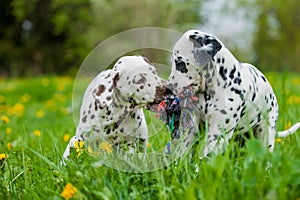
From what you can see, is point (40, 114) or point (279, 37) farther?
point (279, 37)

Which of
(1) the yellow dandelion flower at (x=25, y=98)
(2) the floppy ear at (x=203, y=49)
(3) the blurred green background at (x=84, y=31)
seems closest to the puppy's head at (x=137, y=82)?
(2) the floppy ear at (x=203, y=49)

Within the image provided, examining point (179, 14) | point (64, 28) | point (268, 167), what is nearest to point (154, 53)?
point (268, 167)

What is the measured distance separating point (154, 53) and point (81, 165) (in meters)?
0.90

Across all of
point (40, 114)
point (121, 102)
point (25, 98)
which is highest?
point (121, 102)

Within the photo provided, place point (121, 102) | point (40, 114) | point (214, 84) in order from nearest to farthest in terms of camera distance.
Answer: point (214, 84), point (121, 102), point (40, 114)

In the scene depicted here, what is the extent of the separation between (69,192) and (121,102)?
1040mm

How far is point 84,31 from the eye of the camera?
21641 mm

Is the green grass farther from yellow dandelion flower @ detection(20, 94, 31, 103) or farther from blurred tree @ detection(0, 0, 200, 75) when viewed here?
blurred tree @ detection(0, 0, 200, 75)

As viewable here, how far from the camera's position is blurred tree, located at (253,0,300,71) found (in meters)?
18.1

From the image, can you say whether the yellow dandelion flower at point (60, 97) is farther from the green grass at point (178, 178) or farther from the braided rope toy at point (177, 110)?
the braided rope toy at point (177, 110)

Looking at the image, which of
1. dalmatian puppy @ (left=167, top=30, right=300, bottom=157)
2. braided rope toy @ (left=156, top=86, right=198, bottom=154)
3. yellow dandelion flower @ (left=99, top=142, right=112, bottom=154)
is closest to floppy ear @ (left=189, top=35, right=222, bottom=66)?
dalmatian puppy @ (left=167, top=30, right=300, bottom=157)

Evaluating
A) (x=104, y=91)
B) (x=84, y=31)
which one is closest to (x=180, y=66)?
(x=104, y=91)

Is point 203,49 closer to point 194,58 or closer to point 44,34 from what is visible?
point 194,58

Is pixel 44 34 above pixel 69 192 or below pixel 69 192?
below
